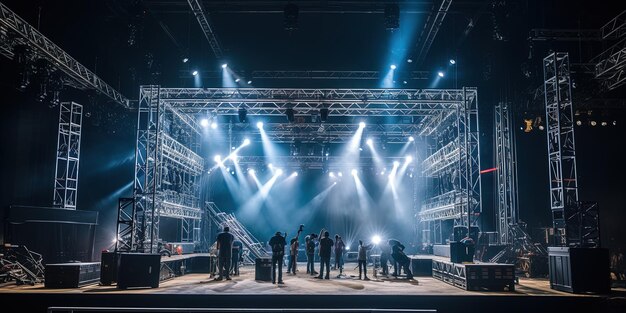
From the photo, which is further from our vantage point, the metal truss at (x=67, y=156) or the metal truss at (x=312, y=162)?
the metal truss at (x=312, y=162)

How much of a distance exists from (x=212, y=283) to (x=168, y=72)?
11570 mm

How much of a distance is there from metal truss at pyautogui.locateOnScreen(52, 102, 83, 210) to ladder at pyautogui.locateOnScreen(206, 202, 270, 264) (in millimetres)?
8803

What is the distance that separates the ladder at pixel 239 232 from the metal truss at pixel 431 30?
45.1 feet

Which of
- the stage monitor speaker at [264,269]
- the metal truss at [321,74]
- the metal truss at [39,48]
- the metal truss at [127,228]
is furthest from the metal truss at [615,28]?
the metal truss at [39,48]

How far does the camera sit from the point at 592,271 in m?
12.0

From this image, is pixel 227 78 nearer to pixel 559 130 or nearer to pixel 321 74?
pixel 321 74

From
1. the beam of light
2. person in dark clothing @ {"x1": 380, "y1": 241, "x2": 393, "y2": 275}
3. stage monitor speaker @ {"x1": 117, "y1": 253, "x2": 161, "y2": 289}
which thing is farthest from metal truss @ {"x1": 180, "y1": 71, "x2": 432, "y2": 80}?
stage monitor speaker @ {"x1": 117, "y1": 253, "x2": 161, "y2": 289}

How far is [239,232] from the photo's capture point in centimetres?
2850

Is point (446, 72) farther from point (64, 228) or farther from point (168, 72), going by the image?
point (64, 228)

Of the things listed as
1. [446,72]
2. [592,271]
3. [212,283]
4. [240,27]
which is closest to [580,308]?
[592,271]

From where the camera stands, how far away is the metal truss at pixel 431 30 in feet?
52.1

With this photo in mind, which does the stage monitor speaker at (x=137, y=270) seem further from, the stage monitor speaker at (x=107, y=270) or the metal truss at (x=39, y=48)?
the metal truss at (x=39, y=48)

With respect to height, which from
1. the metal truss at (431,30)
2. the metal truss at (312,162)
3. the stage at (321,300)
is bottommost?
the stage at (321,300)

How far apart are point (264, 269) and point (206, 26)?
31.7ft
